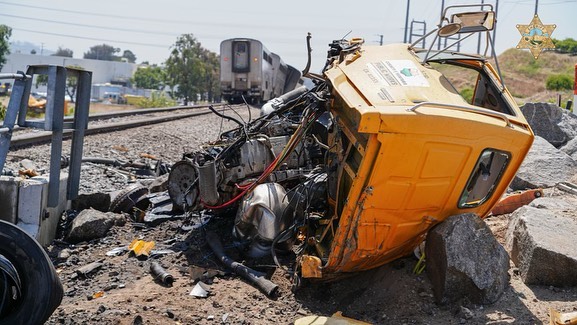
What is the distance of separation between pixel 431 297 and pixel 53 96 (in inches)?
143

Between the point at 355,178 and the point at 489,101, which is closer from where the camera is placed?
the point at 355,178

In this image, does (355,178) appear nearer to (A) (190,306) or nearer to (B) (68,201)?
(A) (190,306)

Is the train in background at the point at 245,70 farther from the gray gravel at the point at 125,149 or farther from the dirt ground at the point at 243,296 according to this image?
the dirt ground at the point at 243,296

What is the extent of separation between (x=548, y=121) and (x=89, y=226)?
746cm

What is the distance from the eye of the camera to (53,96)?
5438 millimetres

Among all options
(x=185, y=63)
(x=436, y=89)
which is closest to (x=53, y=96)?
(x=436, y=89)

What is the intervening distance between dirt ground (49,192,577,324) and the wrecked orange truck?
0.28 meters

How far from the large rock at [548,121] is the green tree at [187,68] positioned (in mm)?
59735

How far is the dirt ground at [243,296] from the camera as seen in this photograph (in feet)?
14.9

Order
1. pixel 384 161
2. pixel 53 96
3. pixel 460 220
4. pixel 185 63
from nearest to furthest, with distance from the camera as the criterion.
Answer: pixel 384 161 < pixel 460 220 < pixel 53 96 < pixel 185 63

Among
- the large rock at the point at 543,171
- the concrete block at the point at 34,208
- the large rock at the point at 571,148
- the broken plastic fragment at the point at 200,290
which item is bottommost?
the broken plastic fragment at the point at 200,290

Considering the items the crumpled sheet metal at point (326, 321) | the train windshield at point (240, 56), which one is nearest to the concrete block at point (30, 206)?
the crumpled sheet metal at point (326, 321)

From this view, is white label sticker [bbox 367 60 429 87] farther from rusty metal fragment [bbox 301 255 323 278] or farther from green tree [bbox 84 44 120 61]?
green tree [bbox 84 44 120 61]

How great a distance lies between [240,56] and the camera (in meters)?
33.6
